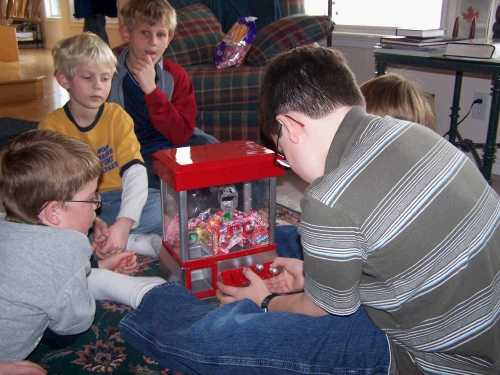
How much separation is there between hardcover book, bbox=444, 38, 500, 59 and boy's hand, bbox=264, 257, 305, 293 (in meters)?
1.41

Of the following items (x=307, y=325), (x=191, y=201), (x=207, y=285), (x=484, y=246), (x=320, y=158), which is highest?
(x=320, y=158)

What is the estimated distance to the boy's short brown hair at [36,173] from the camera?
1.10 metres

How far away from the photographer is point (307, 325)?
1011 mm

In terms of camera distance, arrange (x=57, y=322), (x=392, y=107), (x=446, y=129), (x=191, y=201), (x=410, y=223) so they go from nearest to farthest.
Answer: (x=410, y=223)
(x=57, y=322)
(x=392, y=107)
(x=191, y=201)
(x=446, y=129)

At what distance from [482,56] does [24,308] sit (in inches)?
79.1

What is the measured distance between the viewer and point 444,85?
285cm

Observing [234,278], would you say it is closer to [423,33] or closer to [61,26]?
[423,33]

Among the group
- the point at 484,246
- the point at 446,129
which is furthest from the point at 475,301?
the point at 446,129

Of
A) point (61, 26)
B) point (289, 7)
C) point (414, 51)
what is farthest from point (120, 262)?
point (61, 26)

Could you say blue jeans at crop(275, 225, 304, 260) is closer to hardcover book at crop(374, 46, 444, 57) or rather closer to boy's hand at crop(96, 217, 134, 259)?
boy's hand at crop(96, 217, 134, 259)

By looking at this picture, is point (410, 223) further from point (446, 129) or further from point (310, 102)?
point (446, 129)

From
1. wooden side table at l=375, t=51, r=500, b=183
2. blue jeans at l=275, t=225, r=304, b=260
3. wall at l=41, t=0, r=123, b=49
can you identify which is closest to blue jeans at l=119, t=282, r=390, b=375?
blue jeans at l=275, t=225, r=304, b=260

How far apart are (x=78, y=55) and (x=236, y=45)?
4.01ft

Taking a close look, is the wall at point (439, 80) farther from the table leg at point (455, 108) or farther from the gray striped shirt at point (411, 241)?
the gray striped shirt at point (411, 241)
